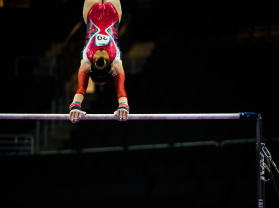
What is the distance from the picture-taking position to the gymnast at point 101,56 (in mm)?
3412

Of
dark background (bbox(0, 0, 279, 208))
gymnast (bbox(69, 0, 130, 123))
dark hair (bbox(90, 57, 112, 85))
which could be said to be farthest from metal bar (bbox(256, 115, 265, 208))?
dark background (bbox(0, 0, 279, 208))

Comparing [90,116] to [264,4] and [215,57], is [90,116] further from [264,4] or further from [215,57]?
[264,4]

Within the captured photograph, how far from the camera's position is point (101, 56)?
11.6 feet

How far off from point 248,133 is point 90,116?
4.38 m

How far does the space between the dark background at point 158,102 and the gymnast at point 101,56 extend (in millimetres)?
2632

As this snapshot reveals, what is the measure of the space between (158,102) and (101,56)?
4.16 meters

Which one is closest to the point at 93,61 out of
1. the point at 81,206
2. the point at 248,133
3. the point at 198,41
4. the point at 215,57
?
the point at 81,206

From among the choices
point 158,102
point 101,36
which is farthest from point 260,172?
point 158,102

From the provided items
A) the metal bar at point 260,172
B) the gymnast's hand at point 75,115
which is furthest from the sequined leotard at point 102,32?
the metal bar at point 260,172

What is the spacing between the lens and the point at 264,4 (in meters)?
9.97

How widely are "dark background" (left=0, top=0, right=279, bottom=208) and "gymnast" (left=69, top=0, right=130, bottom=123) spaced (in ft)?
8.64

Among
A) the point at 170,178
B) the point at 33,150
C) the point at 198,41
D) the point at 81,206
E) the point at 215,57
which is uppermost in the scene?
the point at 198,41

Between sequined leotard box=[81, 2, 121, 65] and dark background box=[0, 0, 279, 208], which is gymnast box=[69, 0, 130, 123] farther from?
dark background box=[0, 0, 279, 208]

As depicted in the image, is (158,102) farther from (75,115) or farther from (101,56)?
(75,115)
